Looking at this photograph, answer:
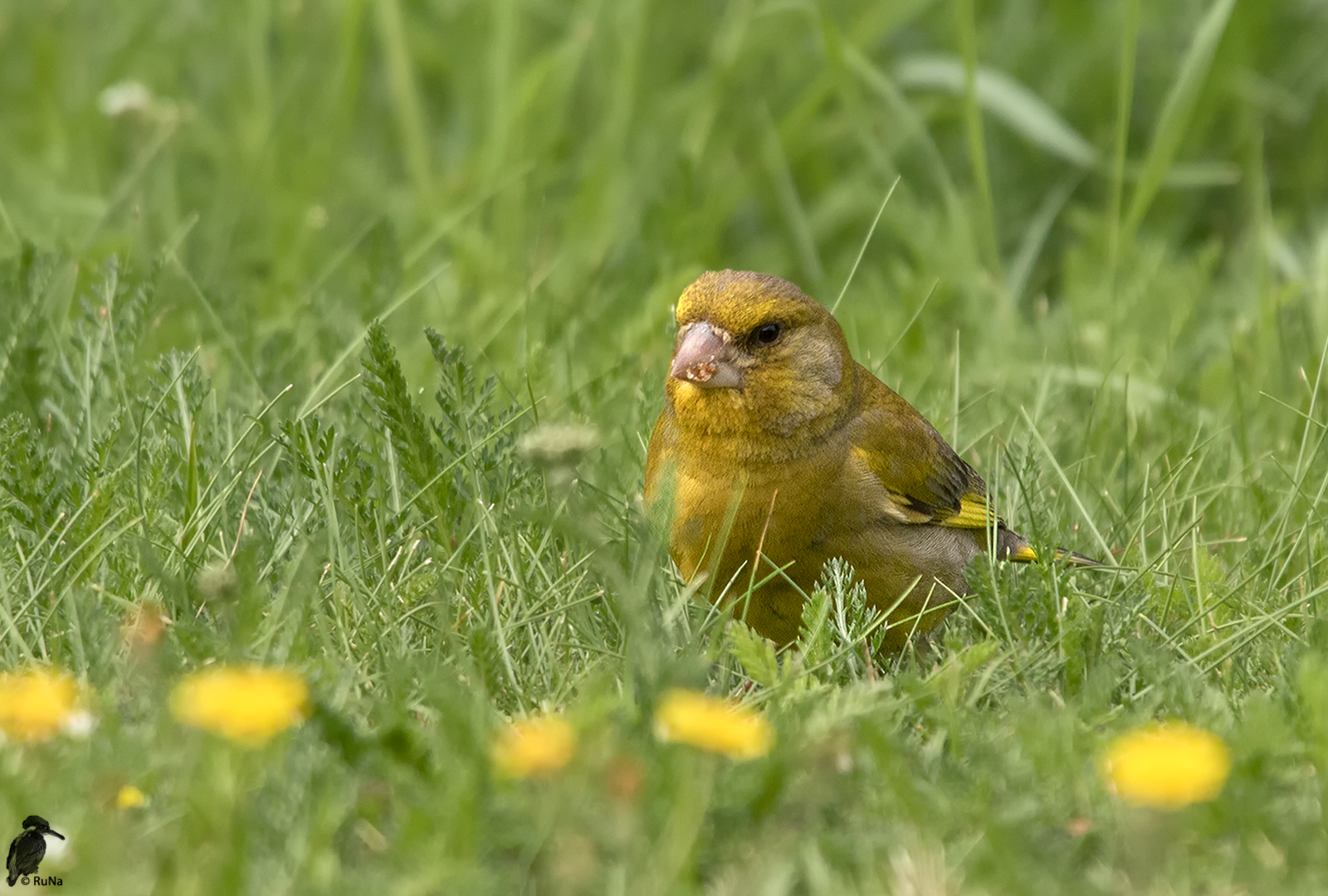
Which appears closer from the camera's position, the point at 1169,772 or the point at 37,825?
the point at 1169,772

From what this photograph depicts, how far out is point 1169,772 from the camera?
1844 mm

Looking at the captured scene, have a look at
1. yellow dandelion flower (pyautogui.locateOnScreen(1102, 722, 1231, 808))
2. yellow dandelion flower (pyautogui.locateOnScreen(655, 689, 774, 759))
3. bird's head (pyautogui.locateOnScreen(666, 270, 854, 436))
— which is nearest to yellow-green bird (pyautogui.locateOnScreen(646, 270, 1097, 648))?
bird's head (pyautogui.locateOnScreen(666, 270, 854, 436))

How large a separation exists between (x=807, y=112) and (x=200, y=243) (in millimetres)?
2200

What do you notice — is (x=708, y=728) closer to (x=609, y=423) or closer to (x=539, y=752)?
(x=539, y=752)

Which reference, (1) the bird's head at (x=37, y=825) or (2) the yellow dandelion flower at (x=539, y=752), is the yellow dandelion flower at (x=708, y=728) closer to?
(2) the yellow dandelion flower at (x=539, y=752)

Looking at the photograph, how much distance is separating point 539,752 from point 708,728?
8.2 inches

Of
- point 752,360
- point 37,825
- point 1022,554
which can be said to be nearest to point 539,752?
point 37,825

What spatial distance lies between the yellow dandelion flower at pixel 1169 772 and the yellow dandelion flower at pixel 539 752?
66 cm

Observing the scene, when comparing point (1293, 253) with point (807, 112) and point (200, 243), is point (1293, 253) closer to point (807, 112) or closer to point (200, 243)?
point (807, 112)

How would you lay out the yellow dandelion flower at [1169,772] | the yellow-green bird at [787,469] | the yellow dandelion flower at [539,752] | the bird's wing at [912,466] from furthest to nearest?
the bird's wing at [912,466] → the yellow-green bird at [787,469] → the yellow dandelion flower at [539,752] → the yellow dandelion flower at [1169,772]

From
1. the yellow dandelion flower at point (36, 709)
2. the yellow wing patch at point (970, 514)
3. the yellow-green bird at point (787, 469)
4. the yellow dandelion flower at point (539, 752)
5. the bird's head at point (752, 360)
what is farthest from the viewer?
the yellow wing patch at point (970, 514)

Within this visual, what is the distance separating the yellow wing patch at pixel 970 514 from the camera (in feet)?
12.6

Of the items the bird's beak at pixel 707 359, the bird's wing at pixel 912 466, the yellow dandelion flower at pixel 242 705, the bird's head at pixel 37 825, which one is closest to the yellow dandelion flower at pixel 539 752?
the yellow dandelion flower at pixel 242 705

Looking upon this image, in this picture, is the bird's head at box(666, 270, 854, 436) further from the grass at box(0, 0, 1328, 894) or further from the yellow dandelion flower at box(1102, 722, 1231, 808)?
the yellow dandelion flower at box(1102, 722, 1231, 808)
